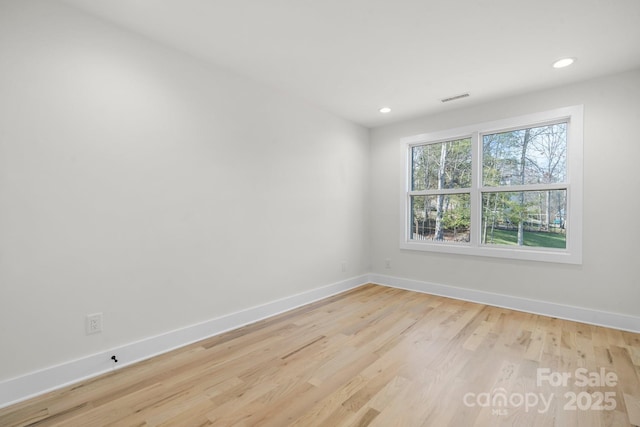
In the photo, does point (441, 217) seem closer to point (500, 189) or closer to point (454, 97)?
point (500, 189)

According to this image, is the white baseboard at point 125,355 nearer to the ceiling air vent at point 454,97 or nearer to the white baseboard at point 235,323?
the white baseboard at point 235,323

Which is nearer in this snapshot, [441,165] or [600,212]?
[600,212]

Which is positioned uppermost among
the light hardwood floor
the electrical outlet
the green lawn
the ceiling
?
the ceiling

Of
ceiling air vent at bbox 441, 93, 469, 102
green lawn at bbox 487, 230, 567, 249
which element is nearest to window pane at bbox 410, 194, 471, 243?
green lawn at bbox 487, 230, 567, 249

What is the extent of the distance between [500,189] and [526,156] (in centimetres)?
45

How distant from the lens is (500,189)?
344 cm

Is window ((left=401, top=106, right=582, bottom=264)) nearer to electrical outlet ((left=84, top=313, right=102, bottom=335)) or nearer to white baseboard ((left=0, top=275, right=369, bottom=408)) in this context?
white baseboard ((left=0, top=275, right=369, bottom=408))

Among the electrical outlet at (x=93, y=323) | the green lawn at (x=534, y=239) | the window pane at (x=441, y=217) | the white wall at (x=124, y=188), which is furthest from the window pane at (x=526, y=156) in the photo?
the electrical outlet at (x=93, y=323)

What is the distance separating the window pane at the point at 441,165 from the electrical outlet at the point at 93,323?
12.5ft

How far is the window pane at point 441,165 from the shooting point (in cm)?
376

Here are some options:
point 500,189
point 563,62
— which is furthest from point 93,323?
point 563,62

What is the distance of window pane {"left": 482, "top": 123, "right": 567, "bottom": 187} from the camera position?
3131 mm

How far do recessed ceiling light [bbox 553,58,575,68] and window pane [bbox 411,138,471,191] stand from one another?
119cm

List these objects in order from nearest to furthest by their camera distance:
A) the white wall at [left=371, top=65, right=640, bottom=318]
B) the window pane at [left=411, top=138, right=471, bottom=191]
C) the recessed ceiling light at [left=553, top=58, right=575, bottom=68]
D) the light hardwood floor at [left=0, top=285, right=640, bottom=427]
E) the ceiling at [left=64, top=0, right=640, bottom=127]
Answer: the light hardwood floor at [left=0, top=285, right=640, bottom=427], the ceiling at [left=64, top=0, right=640, bottom=127], the recessed ceiling light at [left=553, top=58, right=575, bottom=68], the white wall at [left=371, top=65, right=640, bottom=318], the window pane at [left=411, top=138, right=471, bottom=191]
